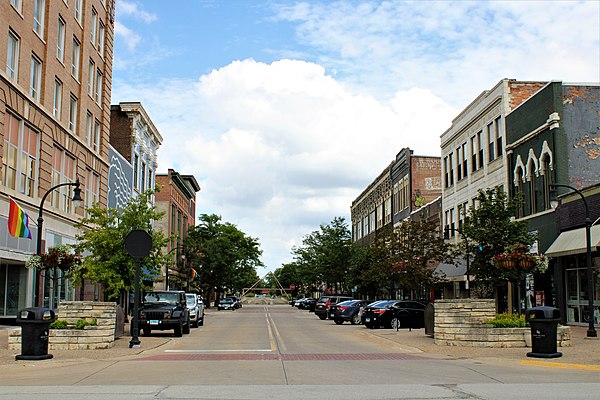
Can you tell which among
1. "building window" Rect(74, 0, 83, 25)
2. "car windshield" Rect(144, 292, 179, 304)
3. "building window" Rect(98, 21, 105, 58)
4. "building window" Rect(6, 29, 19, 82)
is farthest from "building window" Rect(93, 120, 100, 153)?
"car windshield" Rect(144, 292, 179, 304)

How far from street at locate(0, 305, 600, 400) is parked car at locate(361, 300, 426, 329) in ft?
45.5

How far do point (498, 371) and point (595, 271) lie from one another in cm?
1707

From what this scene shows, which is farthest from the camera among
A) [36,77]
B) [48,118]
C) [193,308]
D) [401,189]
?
[401,189]

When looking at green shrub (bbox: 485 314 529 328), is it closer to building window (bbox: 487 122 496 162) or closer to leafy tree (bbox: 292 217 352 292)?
building window (bbox: 487 122 496 162)

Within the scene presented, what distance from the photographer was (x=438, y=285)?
141 ft

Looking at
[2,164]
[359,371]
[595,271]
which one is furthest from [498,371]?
[2,164]

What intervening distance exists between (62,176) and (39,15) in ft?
27.1

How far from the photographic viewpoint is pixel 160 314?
2633 cm

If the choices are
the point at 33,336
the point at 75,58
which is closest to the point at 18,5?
the point at 75,58

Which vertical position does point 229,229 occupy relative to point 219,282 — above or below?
above

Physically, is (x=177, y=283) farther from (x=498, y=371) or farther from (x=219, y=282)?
(x=498, y=371)

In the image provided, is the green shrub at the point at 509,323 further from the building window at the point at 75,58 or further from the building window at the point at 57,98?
the building window at the point at 75,58

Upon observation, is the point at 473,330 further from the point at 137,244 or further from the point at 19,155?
the point at 19,155

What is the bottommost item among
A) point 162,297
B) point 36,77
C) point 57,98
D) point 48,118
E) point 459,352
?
point 459,352
